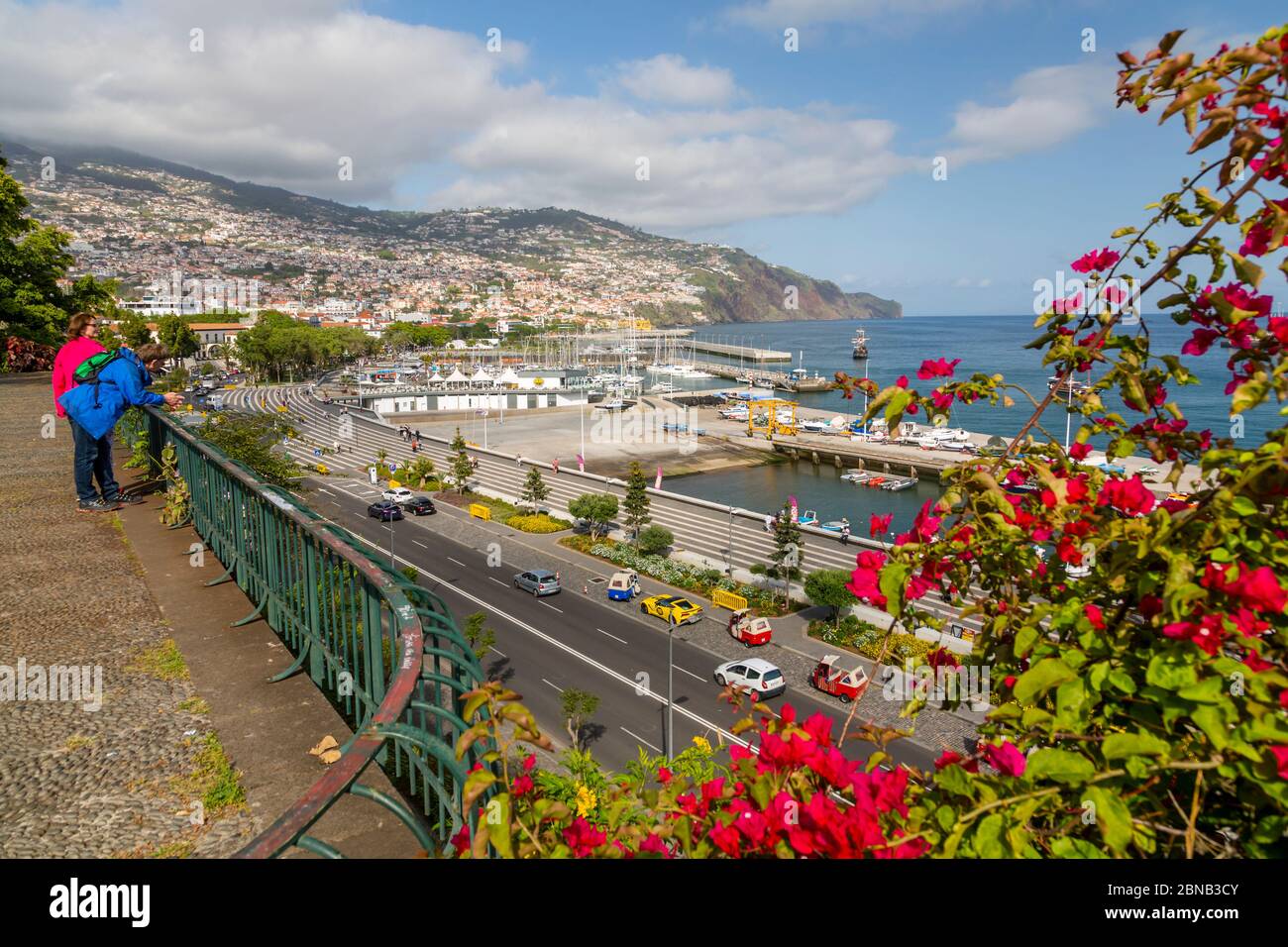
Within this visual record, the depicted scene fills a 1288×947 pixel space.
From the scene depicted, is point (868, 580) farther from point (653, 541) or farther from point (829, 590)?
point (653, 541)

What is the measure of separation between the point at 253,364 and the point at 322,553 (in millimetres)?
81990

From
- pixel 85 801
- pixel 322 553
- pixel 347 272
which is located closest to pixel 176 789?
pixel 85 801

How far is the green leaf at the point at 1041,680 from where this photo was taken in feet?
4.44

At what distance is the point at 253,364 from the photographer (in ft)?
248

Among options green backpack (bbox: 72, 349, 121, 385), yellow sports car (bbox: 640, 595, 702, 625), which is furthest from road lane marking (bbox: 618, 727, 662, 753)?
green backpack (bbox: 72, 349, 121, 385)

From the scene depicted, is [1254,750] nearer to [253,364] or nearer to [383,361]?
[253,364]

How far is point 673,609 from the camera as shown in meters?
18.8

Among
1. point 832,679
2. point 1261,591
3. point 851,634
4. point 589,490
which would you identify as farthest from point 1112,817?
point 589,490

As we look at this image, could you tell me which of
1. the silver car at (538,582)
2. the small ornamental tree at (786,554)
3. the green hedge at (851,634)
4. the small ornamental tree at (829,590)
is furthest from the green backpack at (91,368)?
the small ornamental tree at (786,554)

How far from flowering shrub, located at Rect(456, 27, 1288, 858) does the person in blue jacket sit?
4995 millimetres

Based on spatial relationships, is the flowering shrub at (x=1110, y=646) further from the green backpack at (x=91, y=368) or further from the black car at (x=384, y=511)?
the black car at (x=384, y=511)

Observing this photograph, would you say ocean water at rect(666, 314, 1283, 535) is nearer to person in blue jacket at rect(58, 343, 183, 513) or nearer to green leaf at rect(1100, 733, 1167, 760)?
green leaf at rect(1100, 733, 1167, 760)

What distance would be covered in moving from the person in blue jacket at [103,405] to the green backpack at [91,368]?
0.01 m

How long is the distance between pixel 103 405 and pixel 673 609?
581 inches
